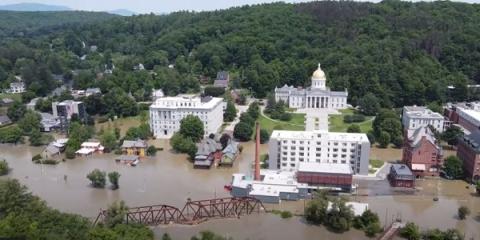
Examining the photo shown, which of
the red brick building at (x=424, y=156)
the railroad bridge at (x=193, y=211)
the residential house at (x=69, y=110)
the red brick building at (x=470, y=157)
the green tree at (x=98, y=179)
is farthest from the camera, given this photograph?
the residential house at (x=69, y=110)

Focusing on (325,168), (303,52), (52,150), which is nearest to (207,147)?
(325,168)

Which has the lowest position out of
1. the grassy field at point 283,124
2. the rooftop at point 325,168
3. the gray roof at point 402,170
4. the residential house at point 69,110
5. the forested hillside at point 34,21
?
the grassy field at point 283,124

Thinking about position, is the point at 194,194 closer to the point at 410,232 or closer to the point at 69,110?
the point at 410,232

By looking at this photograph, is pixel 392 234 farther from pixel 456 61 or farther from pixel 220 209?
pixel 456 61

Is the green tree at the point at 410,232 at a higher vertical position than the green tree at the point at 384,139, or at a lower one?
lower

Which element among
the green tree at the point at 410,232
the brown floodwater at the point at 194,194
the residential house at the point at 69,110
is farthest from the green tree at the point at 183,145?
the green tree at the point at 410,232

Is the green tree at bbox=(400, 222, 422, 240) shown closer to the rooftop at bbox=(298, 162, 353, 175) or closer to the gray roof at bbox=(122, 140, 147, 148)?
the rooftop at bbox=(298, 162, 353, 175)

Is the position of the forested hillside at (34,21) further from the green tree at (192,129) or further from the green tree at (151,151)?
the green tree at (151,151)
